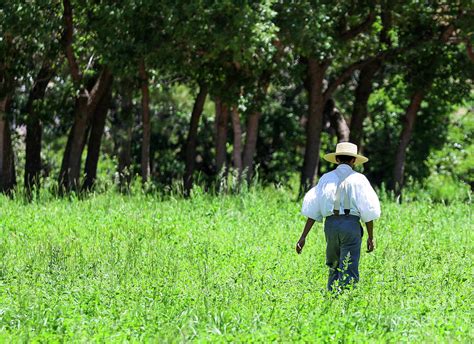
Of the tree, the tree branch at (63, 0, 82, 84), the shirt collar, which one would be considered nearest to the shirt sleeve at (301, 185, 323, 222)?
the shirt collar

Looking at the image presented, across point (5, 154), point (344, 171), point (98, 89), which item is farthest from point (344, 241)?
point (5, 154)

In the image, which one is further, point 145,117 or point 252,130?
point 252,130

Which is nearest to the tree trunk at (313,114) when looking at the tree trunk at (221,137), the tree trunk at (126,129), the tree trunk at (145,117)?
the tree trunk at (221,137)

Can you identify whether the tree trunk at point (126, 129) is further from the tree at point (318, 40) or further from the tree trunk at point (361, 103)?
the tree trunk at point (361, 103)

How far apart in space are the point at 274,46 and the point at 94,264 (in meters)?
11.3

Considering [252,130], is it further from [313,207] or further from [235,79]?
[313,207]

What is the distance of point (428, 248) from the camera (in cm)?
1465

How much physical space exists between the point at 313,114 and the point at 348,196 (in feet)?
49.7

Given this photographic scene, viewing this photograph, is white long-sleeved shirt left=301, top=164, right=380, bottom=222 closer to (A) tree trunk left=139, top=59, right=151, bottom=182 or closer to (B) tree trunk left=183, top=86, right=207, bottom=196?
(A) tree trunk left=139, top=59, right=151, bottom=182

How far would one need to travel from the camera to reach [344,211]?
11125 mm

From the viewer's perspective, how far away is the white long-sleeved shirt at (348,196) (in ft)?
36.2

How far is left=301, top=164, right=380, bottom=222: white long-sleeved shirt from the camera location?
36.2ft

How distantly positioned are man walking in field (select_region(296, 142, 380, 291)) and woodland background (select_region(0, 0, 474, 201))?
292 inches

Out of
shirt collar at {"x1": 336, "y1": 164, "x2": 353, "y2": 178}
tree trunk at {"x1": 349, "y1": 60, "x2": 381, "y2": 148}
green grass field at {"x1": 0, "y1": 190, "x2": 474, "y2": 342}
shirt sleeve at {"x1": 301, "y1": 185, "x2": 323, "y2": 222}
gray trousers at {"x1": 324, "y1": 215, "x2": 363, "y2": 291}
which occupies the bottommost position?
green grass field at {"x1": 0, "y1": 190, "x2": 474, "y2": 342}
